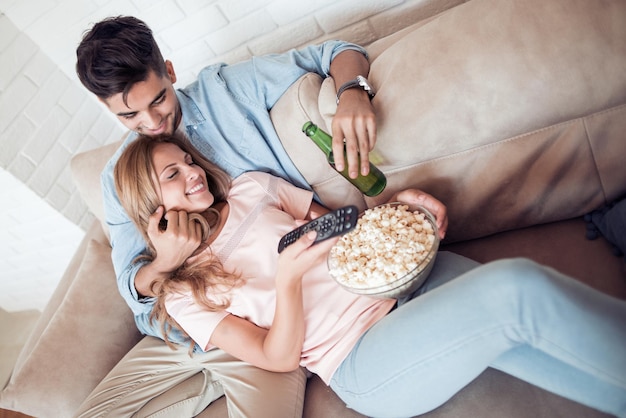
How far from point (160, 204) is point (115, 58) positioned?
1.36 feet

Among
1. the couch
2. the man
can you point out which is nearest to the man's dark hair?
the man

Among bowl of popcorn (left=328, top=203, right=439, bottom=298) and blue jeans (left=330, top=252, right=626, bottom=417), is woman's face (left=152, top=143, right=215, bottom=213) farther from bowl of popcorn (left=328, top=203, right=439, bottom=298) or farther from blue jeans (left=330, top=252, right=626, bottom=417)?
blue jeans (left=330, top=252, right=626, bottom=417)

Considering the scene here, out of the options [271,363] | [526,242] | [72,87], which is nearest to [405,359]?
[271,363]

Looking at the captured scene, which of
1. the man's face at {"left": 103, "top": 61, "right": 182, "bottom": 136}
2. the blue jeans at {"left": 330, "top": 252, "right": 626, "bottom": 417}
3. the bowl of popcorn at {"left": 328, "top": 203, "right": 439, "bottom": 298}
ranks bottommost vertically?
the blue jeans at {"left": 330, "top": 252, "right": 626, "bottom": 417}

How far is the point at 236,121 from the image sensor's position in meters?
1.38

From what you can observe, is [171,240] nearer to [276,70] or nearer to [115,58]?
[115,58]

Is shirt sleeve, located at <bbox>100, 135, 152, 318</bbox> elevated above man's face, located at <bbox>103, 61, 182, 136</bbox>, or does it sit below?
below

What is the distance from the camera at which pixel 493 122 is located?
1.07 meters

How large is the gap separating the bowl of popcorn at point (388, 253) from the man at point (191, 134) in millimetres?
153

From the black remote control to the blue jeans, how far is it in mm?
245

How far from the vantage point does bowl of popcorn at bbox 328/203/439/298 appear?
3.08ft

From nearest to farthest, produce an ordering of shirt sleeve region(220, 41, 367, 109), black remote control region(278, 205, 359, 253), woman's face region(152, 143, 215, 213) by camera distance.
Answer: black remote control region(278, 205, 359, 253), woman's face region(152, 143, 215, 213), shirt sleeve region(220, 41, 367, 109)

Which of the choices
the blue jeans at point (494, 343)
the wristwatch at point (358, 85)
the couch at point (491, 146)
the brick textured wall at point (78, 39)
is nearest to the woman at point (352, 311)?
the blue jeans at point (494, 343)

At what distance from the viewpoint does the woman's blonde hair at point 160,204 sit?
1131 millimetres
